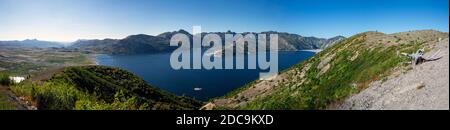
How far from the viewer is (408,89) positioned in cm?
1659

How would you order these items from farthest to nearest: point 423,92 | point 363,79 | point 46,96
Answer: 1. point 363,79
2. point 46,96
3. point 423,92

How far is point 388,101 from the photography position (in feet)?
53.3

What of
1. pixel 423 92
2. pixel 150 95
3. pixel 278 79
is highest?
pixel 423 92

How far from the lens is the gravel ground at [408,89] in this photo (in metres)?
13.8

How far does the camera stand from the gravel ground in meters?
13.8
